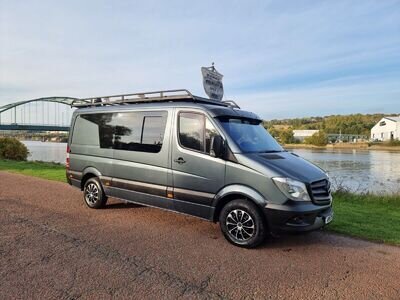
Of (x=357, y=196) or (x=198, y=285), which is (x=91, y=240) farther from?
(x=357, y=196)

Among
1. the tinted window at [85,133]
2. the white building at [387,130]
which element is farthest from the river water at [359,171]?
the white building at [387,130]

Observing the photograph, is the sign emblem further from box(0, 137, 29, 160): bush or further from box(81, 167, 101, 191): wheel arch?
box(0, 137, 29, 160): bush

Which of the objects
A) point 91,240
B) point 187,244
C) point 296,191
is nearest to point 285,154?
point 296,191

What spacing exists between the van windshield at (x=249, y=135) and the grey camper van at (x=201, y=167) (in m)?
0.02

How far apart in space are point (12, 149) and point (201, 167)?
2806 centimetres

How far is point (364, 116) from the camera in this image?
135m

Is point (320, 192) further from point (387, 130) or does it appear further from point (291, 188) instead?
point (387, 130)

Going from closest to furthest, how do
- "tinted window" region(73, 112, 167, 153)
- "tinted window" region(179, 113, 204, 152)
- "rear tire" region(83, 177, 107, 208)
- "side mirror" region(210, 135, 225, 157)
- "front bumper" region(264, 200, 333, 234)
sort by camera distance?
"front bumper" region(264, 200, 333, 234) → "side mirror" region(210, 135, 225, 157) → "tinted window" region(179, 113, 204, 152) → "tinted window" region(73, 112, 167, 153) → "rear tire" region(83, 177, 107, 208)

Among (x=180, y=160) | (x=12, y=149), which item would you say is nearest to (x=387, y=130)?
(x=12, y=149)

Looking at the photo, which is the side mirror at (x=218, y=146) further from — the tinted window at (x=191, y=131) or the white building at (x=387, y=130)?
the white building at (x=387, y=130)

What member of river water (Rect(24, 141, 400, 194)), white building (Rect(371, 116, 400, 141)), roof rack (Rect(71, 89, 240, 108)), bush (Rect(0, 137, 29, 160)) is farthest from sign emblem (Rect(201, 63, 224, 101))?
white building (Rect(371, 116, 400, 141))

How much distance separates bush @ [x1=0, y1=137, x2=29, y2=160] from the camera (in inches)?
1103

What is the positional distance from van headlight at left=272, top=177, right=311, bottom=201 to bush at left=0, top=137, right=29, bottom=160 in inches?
1127

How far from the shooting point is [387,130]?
3770 inches
